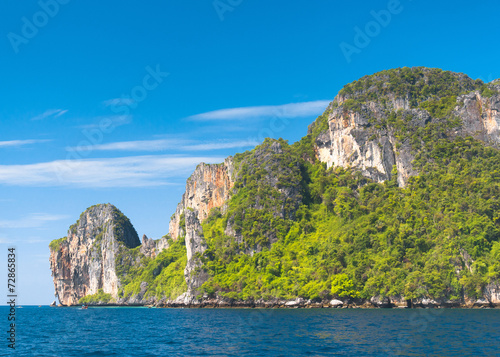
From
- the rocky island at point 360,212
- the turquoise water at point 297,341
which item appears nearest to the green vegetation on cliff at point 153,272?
the rocky island at point 360,212

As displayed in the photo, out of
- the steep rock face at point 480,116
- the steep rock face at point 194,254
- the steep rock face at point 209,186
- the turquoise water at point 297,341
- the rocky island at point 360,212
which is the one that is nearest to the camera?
the turquoise water at point 297,341

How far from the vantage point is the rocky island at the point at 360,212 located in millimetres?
97562

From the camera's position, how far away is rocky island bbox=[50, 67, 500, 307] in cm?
9756

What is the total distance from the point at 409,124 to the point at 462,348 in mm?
114253

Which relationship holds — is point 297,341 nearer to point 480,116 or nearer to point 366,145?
point 366,145

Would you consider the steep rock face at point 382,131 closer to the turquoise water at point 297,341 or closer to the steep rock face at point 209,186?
the steep rock face at point 209,186

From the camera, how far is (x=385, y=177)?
456 ft

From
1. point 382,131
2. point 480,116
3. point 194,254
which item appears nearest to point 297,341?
point 194,254

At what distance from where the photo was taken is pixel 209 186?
180m

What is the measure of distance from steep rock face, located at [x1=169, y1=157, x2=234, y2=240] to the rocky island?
1.53ft

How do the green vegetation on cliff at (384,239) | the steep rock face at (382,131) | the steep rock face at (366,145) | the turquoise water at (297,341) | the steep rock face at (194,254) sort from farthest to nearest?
the steep rock face at (366,145) < the steep rock face at (382,131) < the steep rock face at (194,254) < the green vegetation on cliff at (384,239) < the turquoise water at (297,341)

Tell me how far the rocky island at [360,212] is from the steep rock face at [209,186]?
1.53ft

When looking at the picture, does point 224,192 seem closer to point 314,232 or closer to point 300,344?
point 314,232

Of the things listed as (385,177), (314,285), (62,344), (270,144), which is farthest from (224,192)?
(62,344)
